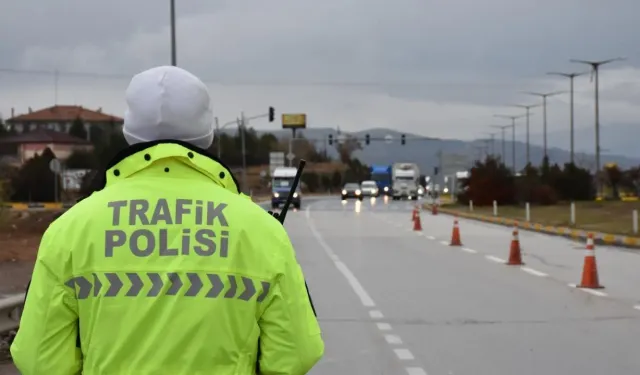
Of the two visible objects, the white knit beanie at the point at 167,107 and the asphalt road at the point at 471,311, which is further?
the asphalt road at the point at 471,311

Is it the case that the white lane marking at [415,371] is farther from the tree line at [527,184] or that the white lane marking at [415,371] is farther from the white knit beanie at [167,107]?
the tree line at [527,184]

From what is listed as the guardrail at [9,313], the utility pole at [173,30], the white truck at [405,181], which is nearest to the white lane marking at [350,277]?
the guardrail at [9,313]

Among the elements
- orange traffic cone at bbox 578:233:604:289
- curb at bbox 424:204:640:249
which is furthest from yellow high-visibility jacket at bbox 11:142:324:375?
curb at bbox 424:204:640:249

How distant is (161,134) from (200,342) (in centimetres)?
64

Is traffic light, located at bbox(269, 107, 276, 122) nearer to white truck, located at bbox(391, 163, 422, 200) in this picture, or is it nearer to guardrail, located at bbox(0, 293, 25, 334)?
white truck, located at bbox(391, 163, 422, 200)

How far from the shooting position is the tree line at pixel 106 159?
7982cm

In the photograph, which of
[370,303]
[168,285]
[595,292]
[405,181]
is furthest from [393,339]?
[405,181]

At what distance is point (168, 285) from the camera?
113 inches

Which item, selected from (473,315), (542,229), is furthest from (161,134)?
(542,229)

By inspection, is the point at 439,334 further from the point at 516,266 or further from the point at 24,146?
the point at 24,146

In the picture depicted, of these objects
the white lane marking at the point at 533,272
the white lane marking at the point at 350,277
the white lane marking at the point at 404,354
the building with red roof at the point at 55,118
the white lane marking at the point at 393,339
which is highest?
the building with red roof at the point at 55,118

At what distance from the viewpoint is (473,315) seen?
1461 cm

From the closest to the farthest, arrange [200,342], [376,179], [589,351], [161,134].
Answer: [200,342] < [161,134] < [589,351] < [376,179]

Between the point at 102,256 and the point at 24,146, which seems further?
the point at 24,146
